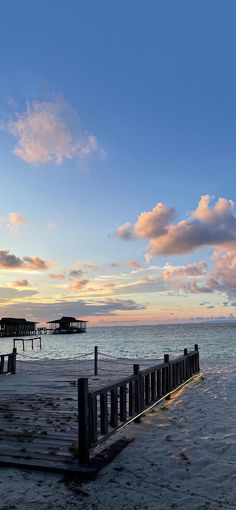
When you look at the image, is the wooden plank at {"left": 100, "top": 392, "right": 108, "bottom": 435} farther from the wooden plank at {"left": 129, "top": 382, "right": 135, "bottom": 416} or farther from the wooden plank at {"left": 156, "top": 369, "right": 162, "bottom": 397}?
the wooden plank at {"left": 156, "top": 369, "right": 162, "bottom": 397}

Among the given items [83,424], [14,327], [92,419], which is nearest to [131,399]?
[92,419]

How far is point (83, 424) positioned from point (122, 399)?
169 cm

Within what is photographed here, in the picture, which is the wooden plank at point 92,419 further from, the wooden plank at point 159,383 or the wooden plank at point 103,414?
the wooden plank at point 159,383

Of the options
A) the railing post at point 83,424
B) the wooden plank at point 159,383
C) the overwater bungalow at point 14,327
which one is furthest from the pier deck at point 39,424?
the overwater bungalow at point 14,327

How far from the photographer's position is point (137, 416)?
26.5ft

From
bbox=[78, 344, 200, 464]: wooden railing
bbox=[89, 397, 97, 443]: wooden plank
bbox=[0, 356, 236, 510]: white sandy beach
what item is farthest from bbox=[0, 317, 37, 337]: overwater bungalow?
bbox=[89, 397, 97, 443]: wooden plank

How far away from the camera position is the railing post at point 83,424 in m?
5.63

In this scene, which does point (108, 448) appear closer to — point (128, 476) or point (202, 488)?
point (128, 476)

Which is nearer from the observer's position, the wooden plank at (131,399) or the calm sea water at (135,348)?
the wooden plank at (131,399)

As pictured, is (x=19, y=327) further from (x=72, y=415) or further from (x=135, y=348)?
(x=72, y=415)

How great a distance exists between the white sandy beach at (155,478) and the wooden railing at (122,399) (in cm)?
43

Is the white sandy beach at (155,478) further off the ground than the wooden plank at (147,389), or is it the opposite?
the wooden plank at (147,389)

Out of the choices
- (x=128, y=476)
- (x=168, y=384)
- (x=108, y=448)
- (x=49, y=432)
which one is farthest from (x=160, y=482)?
(x=168, y=384)

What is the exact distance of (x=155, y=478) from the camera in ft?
17.9
